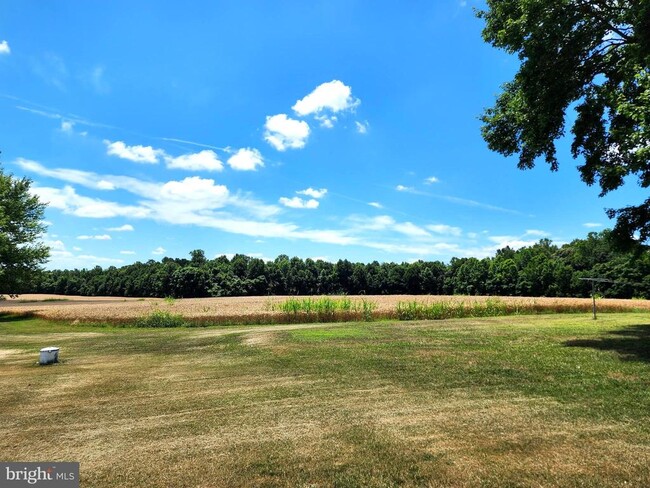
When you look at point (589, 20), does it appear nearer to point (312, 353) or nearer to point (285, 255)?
point (312, 353)

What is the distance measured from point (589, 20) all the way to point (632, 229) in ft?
29.0

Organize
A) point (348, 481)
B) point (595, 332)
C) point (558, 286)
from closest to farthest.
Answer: point (348, 481) → point (595, 332) → point (558, 286)

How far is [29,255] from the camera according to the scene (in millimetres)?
41781

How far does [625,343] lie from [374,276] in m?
119

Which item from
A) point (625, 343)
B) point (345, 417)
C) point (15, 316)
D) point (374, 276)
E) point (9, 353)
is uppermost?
point (374, 276)

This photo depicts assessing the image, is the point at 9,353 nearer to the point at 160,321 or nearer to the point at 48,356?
the point at 48,356

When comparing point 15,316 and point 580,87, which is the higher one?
→ point 580,87

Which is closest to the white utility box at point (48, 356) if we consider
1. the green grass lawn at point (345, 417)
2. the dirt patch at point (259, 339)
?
the green grass lawn at point (345, 417)

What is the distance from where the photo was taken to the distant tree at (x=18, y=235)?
40031 mm

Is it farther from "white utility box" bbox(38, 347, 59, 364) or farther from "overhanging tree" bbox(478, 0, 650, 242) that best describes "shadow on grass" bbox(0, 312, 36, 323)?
"overhanging tree" bbox(478, 0, 650, 242)

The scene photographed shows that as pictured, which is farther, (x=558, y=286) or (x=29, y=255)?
(x=558, y=286)

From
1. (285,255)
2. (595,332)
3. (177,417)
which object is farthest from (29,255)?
(285,255)

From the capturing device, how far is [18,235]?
138 feet

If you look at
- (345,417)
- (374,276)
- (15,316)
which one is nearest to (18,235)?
(15,316)
